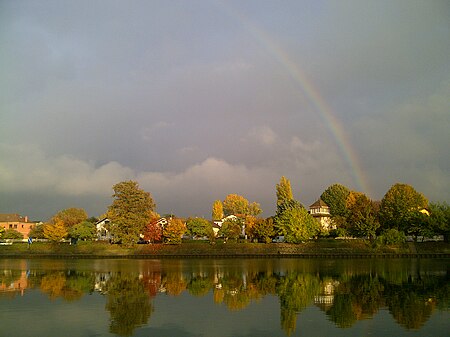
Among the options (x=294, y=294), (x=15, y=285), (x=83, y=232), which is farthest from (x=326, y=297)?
(x=83, y=232)

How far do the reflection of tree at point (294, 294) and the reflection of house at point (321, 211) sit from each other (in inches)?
3410

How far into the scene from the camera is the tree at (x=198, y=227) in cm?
10869

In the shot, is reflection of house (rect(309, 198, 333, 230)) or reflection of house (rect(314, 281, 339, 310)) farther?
reflection of house (rect(309, 198, 333, 230))

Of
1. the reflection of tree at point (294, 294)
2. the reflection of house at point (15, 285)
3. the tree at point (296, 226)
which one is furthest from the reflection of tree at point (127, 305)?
the tree at point (296, 226)

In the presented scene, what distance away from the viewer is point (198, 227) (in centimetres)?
10956

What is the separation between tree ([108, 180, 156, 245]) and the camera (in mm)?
93750

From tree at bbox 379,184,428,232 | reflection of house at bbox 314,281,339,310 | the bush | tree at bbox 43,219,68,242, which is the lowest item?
reflection of house at bbox 314,281,339,310

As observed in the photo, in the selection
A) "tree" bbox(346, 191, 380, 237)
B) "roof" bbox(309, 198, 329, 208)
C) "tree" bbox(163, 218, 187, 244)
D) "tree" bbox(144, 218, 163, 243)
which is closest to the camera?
"tree" bbox(346, 191, 380, 237)

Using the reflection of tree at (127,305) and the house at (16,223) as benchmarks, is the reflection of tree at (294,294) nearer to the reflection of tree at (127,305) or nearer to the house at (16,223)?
the reflection of tree at (127,305)

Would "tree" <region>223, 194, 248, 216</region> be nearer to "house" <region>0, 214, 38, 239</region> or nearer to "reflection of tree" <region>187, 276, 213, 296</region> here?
"house" <region>0, 214, 38, 239</region>

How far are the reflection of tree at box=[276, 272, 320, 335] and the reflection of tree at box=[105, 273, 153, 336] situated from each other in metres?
7.33

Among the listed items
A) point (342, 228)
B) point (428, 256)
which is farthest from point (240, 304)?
point (342, 228)

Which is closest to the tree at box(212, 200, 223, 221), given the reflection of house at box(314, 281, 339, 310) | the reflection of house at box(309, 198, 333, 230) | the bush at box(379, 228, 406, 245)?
the reflection of house at box(309, 198, 333, 230)

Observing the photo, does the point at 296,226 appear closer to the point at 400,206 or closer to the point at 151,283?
the point at 400,206
